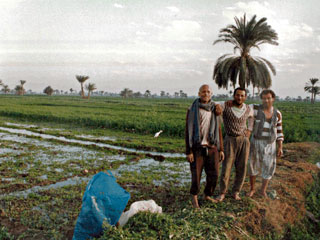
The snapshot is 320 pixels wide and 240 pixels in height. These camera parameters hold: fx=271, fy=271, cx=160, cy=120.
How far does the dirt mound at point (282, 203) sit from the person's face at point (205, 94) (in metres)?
1.48

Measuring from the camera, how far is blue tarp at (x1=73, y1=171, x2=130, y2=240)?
254cm

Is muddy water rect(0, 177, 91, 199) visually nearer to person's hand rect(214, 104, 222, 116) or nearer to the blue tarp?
the blue tarp

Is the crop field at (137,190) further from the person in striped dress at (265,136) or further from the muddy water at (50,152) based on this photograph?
the person in striped dress at (265,136)

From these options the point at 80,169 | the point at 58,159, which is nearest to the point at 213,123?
the point at 80,169

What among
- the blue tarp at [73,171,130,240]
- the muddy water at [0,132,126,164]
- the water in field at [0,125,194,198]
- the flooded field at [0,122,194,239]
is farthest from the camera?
the muddy water at [0,132,126,164]

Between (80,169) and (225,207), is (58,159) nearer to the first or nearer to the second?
(80,169)

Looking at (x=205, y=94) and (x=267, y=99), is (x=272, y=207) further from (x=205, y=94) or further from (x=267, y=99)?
(x=205, y=94)

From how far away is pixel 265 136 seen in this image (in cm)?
354

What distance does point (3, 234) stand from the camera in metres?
3.12

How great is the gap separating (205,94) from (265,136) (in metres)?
1.07

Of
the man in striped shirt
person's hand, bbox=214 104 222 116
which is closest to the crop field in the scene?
the man in striped shirt

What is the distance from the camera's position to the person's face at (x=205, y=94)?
314 cm

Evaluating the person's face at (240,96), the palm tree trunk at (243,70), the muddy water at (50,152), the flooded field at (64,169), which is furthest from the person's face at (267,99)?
the palm tree trunk at (243,70)

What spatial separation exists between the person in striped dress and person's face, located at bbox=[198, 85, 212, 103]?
0.78 m
